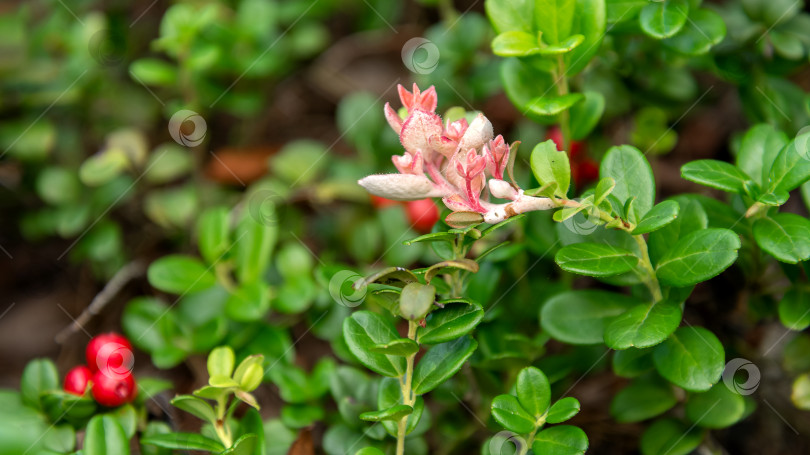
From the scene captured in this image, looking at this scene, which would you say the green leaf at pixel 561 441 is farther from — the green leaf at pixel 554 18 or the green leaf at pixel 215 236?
the green leaf at pixel 215 236

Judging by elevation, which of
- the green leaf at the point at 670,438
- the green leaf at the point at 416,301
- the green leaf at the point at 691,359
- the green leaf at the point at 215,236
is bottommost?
the green leaf at the point at 670,438

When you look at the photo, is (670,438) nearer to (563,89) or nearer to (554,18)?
(563,89)

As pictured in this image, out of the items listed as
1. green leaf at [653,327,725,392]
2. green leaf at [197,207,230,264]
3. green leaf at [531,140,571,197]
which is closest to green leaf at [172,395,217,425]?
green leaf at [197,207,230,264]

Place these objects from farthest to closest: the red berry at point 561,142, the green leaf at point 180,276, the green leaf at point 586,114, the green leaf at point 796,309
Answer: the red berry at point 561,142 → the green leaf at point 180,276 → the green leaf at point 586,114 → the green leaf at point 796,309

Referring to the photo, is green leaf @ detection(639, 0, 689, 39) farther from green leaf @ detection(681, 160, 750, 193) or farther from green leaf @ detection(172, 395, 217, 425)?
green leaf @ detection(172, 395, 217, 425)

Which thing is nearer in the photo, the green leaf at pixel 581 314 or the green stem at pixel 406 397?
the green stem at pixel 406 397

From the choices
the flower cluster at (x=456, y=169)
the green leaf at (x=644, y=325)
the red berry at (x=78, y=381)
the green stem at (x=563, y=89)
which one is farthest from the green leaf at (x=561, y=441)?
the red berry at (x=78, y=381)
